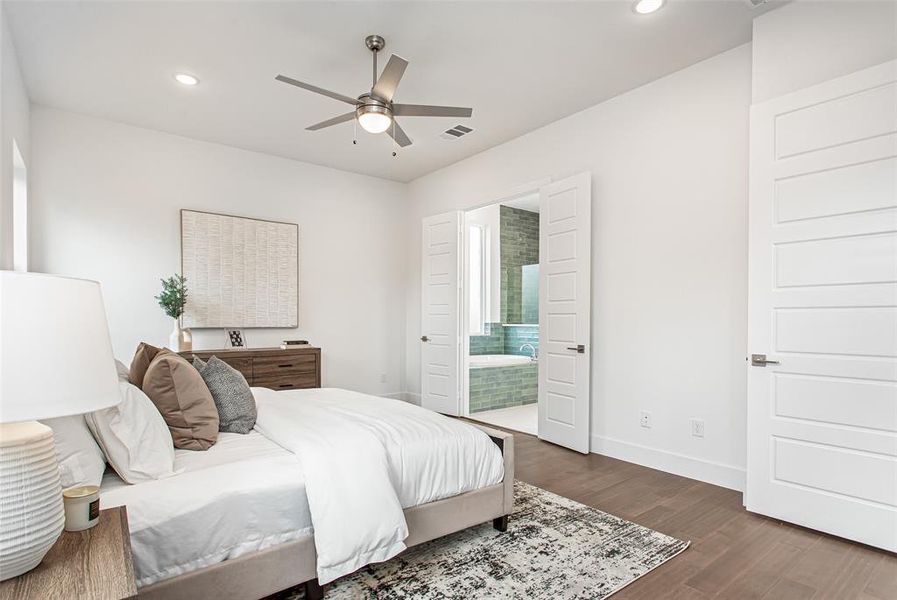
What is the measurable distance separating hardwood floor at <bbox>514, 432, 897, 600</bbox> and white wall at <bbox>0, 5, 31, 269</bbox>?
3799 millimetres

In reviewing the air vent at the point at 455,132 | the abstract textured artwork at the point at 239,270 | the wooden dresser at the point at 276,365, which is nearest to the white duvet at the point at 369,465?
the wooden dresser at the point at 276,365

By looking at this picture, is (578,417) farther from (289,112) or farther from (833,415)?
(289,112)

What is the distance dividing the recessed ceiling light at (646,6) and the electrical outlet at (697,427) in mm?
2690

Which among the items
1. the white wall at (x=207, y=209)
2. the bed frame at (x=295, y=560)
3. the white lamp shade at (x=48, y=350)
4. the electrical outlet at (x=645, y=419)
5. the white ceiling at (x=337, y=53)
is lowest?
the bed frame at (x=295, y=560)

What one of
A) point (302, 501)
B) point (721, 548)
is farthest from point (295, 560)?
point (721, 548)

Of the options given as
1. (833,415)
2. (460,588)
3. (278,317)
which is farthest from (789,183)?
(278,317)

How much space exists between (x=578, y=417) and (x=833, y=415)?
1.83m

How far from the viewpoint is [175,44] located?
3.11 m

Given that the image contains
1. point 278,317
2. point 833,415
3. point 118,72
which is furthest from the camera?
point 278,317

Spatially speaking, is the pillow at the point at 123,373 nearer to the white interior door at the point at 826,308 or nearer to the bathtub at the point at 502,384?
the white interior door at the point at 826,308

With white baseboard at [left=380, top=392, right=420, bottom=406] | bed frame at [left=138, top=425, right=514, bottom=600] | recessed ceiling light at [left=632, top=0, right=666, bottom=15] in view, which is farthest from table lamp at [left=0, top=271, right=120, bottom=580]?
white baseboard at [left=380, top=392, right=420, bottom=406]

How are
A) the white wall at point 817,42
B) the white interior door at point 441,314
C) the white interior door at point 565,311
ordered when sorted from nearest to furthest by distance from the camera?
the white wall at point 817,42 < the white interior door at point 565,311 < the white interior door at point 441,314

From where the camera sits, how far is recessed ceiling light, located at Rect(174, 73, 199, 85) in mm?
3509

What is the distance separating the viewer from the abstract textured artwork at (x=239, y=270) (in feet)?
15.5
